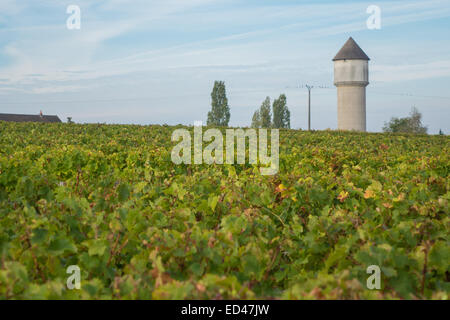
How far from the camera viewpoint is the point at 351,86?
59719 mm

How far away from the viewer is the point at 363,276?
253 cm

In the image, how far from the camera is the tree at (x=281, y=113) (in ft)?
257

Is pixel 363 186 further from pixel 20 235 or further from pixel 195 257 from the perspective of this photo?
pixel 20 235

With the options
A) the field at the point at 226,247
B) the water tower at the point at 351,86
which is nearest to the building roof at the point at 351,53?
the water tower at the point at 351,86

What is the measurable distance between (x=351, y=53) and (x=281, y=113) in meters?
19.1

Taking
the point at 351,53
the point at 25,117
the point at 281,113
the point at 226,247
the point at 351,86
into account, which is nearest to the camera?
the point at 226,247

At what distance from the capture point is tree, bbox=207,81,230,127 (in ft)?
231

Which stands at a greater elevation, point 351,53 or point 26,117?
point 351,53

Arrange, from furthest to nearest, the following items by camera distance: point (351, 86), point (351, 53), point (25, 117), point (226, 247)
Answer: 1. point (25, 117)
2. point (351, 53)
3. point (351, 86)
4. point (226, 247)

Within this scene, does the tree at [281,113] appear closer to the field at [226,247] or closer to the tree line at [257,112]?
the tree line at [257,112]

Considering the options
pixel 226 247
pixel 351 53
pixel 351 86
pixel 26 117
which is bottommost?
pixel 226 247

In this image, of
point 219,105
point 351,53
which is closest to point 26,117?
point 219,105

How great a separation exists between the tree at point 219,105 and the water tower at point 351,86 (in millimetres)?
16725

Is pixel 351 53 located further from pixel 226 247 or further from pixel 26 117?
pixel 226 247
